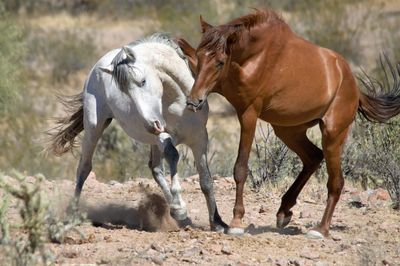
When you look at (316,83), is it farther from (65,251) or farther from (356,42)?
(356,42)

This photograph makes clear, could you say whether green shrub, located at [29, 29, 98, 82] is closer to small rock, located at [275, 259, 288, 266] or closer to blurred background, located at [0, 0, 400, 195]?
blurred background, located at [0, 0, 400, 195]

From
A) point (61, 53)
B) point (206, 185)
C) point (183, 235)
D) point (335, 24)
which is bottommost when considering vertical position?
point (183, 235)

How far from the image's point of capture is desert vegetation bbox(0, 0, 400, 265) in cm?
1114

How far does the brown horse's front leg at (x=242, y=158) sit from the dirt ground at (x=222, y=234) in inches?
6.6

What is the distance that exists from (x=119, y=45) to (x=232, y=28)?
69.8ft

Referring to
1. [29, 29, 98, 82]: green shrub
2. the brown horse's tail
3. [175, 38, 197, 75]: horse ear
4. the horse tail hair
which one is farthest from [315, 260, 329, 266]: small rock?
[29, 29, 98, 82]: green shrub

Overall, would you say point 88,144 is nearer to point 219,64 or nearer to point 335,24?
point 219,64

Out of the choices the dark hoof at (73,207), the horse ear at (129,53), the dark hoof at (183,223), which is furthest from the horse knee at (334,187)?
the dark hoof at (73,207)

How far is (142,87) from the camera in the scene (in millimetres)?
8516

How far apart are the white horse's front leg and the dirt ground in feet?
0.56

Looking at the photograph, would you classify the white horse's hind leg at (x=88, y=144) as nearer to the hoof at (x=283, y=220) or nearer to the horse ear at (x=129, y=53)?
the horse ear at (x=129, y=53)

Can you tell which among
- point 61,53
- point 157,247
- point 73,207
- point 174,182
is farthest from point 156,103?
point 61,53

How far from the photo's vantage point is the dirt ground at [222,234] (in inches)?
289

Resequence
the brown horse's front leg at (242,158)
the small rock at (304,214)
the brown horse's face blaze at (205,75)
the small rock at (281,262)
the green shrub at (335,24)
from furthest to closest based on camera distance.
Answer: the green shrub at (335,24), the small rock at (304,214), the brown horse's front leg at (242,158), the brown horse's face blaze at (205,75), the small rock at (281,262)
